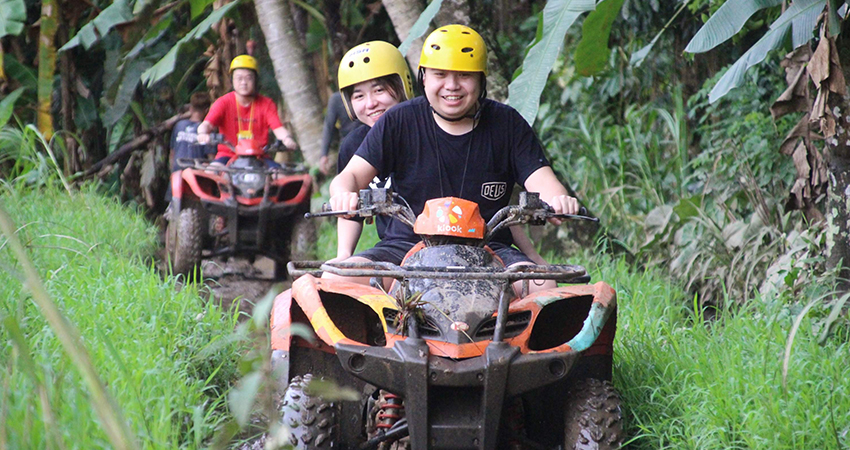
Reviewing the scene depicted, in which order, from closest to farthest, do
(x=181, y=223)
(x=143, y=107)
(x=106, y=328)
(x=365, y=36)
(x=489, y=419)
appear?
(x=489, y=419) < (x=106, y=328) < (x=181, y=223) < (x=365, y=36) < (x=143, y=107)

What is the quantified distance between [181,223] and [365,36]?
5355 millimetres

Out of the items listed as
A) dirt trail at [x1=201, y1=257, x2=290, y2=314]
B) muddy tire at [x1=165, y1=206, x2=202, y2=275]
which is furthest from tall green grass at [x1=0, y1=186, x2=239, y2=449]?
dirt trail at [x1=201, y1=257, x2=290, y2=314]

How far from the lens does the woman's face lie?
5867 millimetres

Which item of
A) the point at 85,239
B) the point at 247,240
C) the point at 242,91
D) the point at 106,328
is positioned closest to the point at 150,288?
the point at 106,328

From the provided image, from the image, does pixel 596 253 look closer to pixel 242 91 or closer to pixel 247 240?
pixel 247 240

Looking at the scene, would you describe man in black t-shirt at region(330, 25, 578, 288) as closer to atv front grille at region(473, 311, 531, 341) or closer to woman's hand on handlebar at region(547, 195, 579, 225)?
woman's hand on handlebar at region(547, 195, 579, 225)

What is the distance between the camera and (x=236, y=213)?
8.36 metres

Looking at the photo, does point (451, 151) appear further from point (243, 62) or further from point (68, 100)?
point (68, 100)

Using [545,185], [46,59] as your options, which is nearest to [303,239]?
[46,59]

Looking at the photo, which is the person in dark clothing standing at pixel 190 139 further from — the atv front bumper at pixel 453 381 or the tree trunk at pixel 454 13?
the atv front bumper at pixel 453 381

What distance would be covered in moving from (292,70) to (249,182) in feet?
5.88

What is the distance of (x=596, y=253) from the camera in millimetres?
7254

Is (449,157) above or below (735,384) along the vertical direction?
above

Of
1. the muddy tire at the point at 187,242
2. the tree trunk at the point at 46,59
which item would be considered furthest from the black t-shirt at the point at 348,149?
the tree trunk at the point at 46,59
